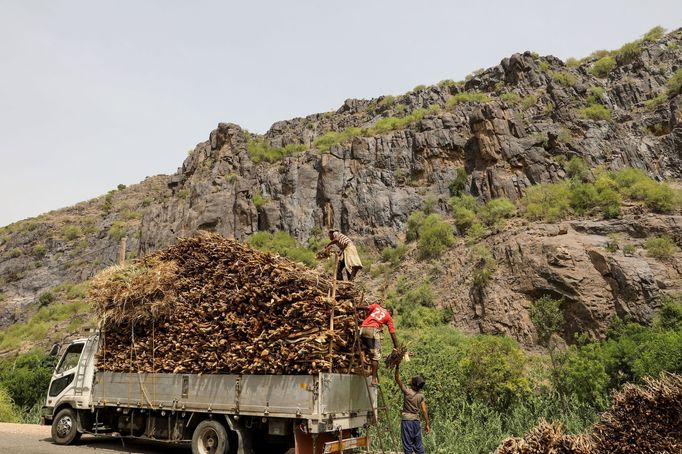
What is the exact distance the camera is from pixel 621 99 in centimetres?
4991

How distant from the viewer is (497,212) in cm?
3762

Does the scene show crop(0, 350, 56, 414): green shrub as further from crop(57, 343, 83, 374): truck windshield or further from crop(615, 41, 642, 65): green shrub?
crop(615, 41, 642, 65): green shrub

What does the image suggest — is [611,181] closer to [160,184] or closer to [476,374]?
[476,374]

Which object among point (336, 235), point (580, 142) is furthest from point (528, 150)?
point (336, 235)

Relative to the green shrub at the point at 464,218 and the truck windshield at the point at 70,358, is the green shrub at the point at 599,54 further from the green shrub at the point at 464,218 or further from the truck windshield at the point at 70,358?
the truck windshield at the point at 70,358

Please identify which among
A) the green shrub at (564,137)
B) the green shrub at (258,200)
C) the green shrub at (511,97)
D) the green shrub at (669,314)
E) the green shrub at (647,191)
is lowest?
the green shrub at (669,314)

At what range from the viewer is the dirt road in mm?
10273

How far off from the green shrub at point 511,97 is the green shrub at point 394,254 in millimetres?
22192

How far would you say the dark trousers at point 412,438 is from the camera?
8.09 m

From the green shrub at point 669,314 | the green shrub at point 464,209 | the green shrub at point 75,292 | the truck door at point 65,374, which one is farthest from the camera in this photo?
the green shrub at point 75,292

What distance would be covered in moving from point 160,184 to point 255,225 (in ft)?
155

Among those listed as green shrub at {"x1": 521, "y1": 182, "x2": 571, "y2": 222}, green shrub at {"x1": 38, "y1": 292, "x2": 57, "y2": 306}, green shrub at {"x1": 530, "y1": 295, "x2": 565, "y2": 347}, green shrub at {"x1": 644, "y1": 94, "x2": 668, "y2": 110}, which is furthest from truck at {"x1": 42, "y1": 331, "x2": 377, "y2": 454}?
green shrub at {"x1": 644, "y1": 94, "x2": 668, "y2": 110}

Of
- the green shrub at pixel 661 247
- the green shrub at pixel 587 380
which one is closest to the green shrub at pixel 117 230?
the green shrub at pixel 661 247

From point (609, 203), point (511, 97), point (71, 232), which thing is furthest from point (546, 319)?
point (71, 232)
